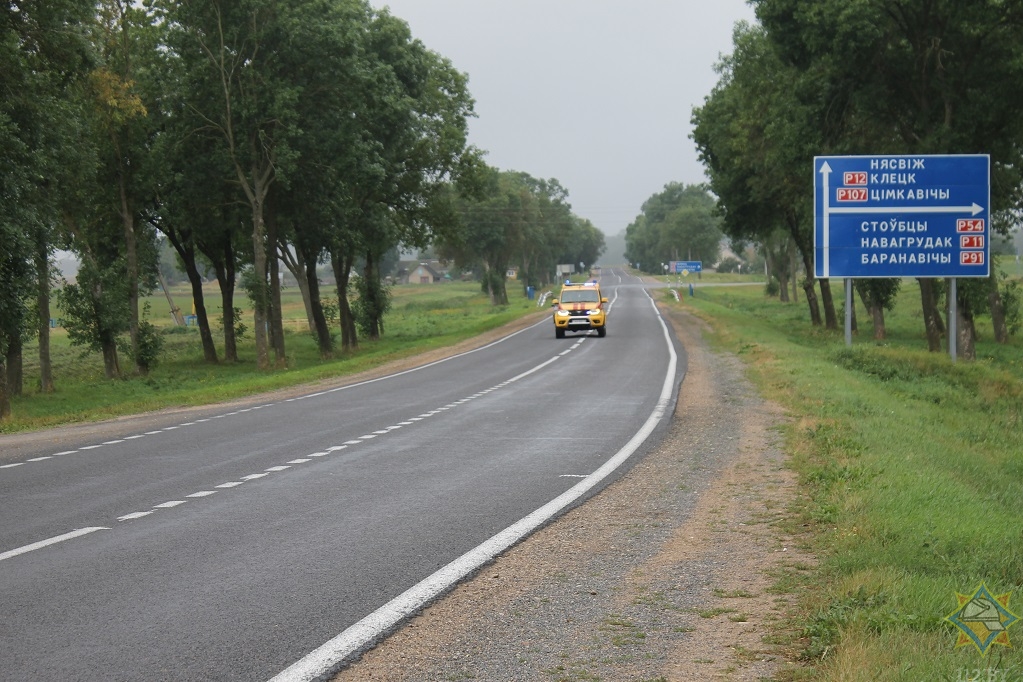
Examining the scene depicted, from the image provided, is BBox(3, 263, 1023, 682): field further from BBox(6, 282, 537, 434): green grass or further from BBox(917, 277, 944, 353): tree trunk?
BBox(917, 277, 944, 353): tree trunk

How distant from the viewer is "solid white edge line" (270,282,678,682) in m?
5.49

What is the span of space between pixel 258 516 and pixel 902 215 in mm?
22103

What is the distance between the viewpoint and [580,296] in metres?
43.0

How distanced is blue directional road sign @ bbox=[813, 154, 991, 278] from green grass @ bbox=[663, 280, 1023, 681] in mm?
3770

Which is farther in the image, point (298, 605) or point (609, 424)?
point (609, 424)

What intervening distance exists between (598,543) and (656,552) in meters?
0.51

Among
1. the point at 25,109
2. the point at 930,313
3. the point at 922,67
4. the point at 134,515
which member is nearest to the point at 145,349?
the point at 25,109

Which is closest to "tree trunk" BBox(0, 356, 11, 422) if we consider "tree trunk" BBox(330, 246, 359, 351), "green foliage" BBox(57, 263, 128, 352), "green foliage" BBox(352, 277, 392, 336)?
"green foliage" BBox(57, 263, 128, 352)

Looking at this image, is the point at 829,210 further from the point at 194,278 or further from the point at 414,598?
the point at 194,278

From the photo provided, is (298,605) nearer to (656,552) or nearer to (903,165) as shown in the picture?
(656,552)

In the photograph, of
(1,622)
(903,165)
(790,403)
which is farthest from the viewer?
(903,165)

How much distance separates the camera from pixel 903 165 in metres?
27.5

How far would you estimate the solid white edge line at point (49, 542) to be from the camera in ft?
26.9

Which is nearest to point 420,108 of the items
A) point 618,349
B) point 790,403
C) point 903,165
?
point 618,349
